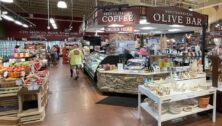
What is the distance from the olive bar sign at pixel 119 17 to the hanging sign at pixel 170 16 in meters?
0.41

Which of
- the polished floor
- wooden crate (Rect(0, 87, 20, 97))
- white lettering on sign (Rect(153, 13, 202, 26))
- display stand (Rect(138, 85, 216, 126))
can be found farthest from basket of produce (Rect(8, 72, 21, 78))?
white lettering on sign (Rect(153, 13, 202, 26))

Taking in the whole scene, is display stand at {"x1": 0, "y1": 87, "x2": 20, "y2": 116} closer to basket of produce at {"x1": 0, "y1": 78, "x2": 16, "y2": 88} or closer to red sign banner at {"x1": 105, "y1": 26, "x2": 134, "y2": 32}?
basket of produce at {"x1": 0, "y1": 78, "x2": 16, "y2": 88}

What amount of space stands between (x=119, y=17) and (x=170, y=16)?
1.48m

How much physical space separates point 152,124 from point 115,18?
10.3 ft

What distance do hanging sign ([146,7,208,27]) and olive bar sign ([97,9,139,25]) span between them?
0.41m

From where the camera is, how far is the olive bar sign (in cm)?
543

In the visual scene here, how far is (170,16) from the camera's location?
17.8ft

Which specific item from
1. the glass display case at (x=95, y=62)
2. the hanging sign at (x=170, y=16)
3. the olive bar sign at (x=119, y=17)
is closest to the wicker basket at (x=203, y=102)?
the hanging sign at (x=170, y=16)

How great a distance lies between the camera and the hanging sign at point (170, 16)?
17.4 feet

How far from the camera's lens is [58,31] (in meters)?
21.5

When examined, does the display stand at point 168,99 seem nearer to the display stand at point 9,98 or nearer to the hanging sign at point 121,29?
the hanging sign at point 121,29

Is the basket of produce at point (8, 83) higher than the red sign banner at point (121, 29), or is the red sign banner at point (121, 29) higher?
the red sign banner at point (121, 29)

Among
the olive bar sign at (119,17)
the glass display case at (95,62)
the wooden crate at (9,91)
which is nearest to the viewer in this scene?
the wooden crate at (9,91)

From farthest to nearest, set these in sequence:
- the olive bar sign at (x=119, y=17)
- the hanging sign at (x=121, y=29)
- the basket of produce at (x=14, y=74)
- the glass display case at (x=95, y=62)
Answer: the glass display case at (x=95, y=62)
the hanging sign at (x=121, y=29)
the olive bar sign at (x=119, y=17)
the basket of produce at (x=14, y=74)
